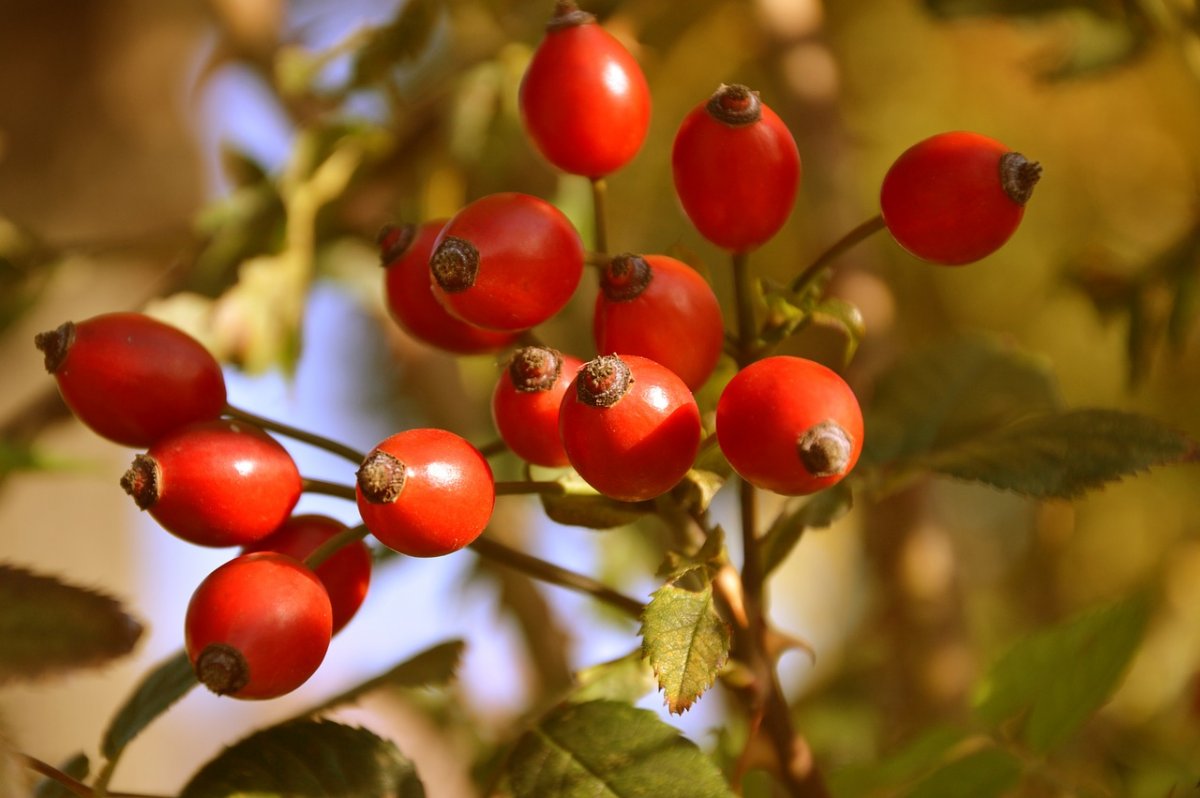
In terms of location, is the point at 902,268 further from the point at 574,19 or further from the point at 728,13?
the point at 574,19

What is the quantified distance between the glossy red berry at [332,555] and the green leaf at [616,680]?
0.17 m

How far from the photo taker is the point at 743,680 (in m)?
0.68

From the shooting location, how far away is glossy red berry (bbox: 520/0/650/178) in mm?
666

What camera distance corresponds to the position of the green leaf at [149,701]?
0.68 meters

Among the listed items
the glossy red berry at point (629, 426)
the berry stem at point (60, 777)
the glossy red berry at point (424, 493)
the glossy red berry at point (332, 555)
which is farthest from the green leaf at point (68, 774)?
the glossy red berry at point (629, 426)

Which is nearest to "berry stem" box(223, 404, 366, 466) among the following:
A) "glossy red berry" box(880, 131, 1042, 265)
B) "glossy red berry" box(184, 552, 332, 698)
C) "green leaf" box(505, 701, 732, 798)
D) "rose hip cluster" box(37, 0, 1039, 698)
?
"rose hip cluster" box(37, 0, 1039, 698)

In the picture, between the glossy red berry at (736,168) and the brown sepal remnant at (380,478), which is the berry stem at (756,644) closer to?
the glossy red berry at (736,168)

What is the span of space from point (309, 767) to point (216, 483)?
194 millimetres

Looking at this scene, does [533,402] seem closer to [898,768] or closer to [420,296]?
[420,296]

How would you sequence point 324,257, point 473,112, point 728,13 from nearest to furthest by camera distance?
point 473,112 → point 324,257 → point 728,13

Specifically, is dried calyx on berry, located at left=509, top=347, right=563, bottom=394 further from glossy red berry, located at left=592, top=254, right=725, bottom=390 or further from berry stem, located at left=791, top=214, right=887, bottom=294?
berry stem, located at left=791, top=214, right=887, bottom=294

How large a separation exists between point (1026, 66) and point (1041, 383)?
68cm

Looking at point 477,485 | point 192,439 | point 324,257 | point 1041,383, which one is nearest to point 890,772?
point 1041,383

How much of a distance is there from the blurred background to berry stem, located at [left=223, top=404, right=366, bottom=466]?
8.6 inches
